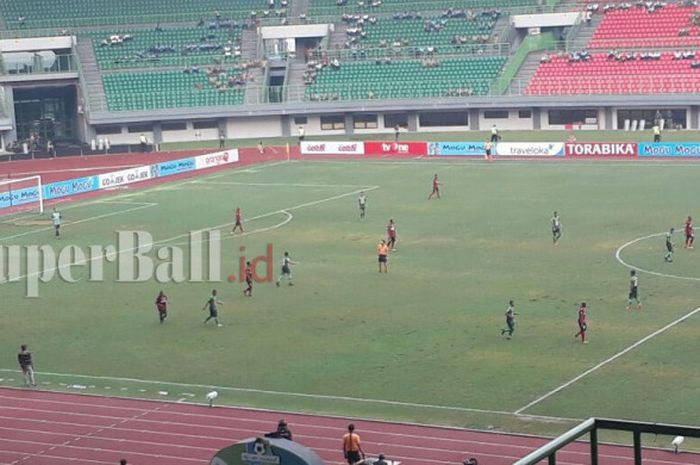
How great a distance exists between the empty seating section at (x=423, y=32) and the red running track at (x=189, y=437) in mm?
69114

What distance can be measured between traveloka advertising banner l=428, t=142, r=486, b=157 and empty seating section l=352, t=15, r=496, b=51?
1680 centimetres

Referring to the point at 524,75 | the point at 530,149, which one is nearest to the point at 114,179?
the point at 530,149

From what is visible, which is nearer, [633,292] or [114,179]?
[633,292]

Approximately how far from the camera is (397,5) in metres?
103

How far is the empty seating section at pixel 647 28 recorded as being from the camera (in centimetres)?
9344

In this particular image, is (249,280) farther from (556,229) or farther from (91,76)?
(91,76)

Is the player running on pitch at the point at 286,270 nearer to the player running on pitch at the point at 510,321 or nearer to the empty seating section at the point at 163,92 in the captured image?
the player running on pitch at the point at 510,321

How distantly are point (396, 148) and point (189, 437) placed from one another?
2227 inches

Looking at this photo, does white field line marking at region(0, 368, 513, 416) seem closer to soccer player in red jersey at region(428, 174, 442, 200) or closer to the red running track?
the red running track

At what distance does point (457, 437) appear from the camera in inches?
1163

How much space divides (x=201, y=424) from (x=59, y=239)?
2930cm

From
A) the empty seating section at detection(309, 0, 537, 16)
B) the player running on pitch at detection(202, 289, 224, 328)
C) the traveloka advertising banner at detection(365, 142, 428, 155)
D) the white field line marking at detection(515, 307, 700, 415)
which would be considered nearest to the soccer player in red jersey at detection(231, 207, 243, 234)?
the player running on pitch at detection(202, 289, 224, 328)

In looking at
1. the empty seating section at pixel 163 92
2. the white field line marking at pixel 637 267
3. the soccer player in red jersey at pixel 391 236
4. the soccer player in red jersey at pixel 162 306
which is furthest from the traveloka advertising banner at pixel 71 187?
the white field line marking at pixel 637 267

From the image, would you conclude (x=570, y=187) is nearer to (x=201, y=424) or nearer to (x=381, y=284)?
(x=381, y=284)
